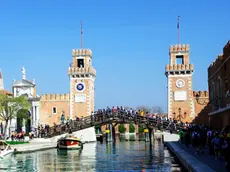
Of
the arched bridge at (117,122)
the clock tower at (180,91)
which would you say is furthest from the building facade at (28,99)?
the clock tower at (180,91)

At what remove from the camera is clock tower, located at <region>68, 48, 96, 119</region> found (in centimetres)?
6662

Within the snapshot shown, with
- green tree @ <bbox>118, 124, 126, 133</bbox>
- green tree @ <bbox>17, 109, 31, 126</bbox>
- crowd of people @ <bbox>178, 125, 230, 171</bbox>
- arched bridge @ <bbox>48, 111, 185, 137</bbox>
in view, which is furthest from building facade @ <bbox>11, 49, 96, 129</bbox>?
green tree @ <bbox>118, 124, 126, 133</bbox>

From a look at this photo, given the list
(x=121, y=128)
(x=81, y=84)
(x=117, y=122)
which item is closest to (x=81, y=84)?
(x=81, y=84)

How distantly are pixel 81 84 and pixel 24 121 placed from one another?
9.69 metres

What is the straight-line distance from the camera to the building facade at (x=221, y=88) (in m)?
32.8

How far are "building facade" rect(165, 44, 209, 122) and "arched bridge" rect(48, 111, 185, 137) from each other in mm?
12080

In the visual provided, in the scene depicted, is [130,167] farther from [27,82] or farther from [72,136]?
[27,82]

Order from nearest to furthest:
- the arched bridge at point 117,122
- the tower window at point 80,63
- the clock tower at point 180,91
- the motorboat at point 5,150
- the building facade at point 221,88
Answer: the building facade at point 221,88
the motorboat at point 5,150
the arched bridge at point 117,122
the clock tower at point 180,91
the tower window at point 80,63

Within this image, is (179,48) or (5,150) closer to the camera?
(5,150)

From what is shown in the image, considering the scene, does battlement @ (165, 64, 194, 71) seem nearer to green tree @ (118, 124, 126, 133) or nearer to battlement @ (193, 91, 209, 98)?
battlement @ (193, 91, 209, 98)

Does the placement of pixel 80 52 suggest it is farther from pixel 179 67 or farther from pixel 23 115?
pixel 179 67

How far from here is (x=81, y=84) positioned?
67500mm

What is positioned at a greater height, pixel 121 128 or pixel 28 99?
pixel 28 99

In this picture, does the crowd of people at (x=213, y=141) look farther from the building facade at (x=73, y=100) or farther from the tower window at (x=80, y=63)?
the tower window at (x=80, y=63)
